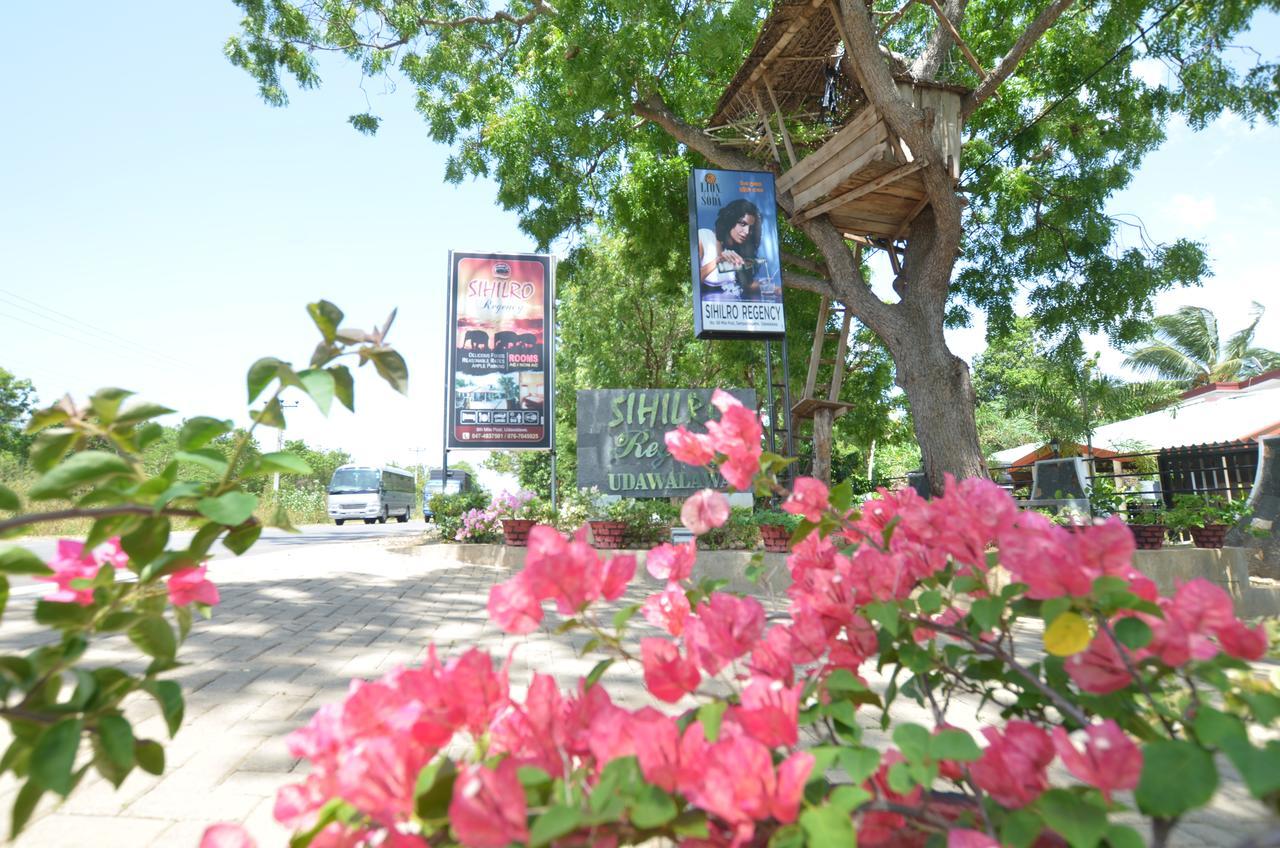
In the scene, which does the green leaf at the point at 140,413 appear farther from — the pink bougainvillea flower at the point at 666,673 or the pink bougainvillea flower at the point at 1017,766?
the pink bougainvillea flower at the point at 1017,766

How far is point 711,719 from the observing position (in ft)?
2.43

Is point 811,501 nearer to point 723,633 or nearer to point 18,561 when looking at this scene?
point 723,633

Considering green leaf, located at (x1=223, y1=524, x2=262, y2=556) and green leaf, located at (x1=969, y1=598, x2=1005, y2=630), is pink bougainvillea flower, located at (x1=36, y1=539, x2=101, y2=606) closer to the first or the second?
green leaf, located at (x1=223, y1=524, x2=262, y2=556)

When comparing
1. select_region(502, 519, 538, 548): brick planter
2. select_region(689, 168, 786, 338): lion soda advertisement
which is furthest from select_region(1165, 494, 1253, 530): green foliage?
select_region(502, 519, 538, 548): brick planter

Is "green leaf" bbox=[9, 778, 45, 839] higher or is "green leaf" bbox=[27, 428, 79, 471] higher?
"green leaf" bbox=[27, 428, 79, 471]

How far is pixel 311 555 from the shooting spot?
394 inches

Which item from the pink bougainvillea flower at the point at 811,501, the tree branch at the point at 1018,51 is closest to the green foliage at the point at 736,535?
the tree branch at the point at 1018,51

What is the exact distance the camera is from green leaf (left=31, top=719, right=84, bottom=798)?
0.70 meters

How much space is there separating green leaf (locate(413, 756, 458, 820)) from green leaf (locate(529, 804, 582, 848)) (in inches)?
4.9

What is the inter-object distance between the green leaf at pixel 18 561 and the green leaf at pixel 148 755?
0.26 metres

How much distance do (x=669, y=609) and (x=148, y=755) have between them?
0.74 meters

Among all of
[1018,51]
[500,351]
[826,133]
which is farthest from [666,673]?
[500,351]

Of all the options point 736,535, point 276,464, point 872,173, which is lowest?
point 736,535

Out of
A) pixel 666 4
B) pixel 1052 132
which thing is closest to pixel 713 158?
pixel 666 4
